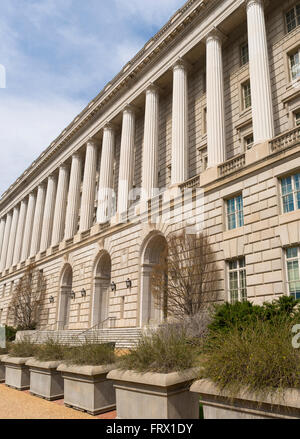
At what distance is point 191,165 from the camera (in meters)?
28.7

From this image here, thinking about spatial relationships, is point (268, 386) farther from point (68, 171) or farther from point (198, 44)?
point (68, 171)

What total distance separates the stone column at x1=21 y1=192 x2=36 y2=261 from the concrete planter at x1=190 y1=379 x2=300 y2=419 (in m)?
51.7

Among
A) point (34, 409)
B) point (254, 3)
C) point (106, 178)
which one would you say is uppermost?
point (254, 3)

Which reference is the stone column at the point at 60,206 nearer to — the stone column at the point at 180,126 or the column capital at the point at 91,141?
the column capital at the point at 91,141

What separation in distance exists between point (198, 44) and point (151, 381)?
27.8 meters

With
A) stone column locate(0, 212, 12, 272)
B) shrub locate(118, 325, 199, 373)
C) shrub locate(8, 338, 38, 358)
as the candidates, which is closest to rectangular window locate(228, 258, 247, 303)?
shrub locate(8, 338, 38, 358)

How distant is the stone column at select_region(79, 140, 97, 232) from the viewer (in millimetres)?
37763

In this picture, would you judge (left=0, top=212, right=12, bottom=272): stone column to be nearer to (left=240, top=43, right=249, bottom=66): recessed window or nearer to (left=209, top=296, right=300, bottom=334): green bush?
(left=240, top=43, right=249, bottom=66): recessed window

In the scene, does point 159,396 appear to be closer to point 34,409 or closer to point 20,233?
point 34,409

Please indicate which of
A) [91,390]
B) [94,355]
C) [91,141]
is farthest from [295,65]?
[91,141]

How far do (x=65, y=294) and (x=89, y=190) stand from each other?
39.5ft

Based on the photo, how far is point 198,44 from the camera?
27969 mm

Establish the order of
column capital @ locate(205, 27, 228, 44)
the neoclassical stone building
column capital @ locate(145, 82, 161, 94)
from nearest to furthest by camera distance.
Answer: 1. the neoclassical stone building
2. column capital @ locate(205, 27, 228, 44)
3. column capital @ locate(145, 82, 161, 94)

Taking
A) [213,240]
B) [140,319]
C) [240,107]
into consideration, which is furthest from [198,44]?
[140,319]
